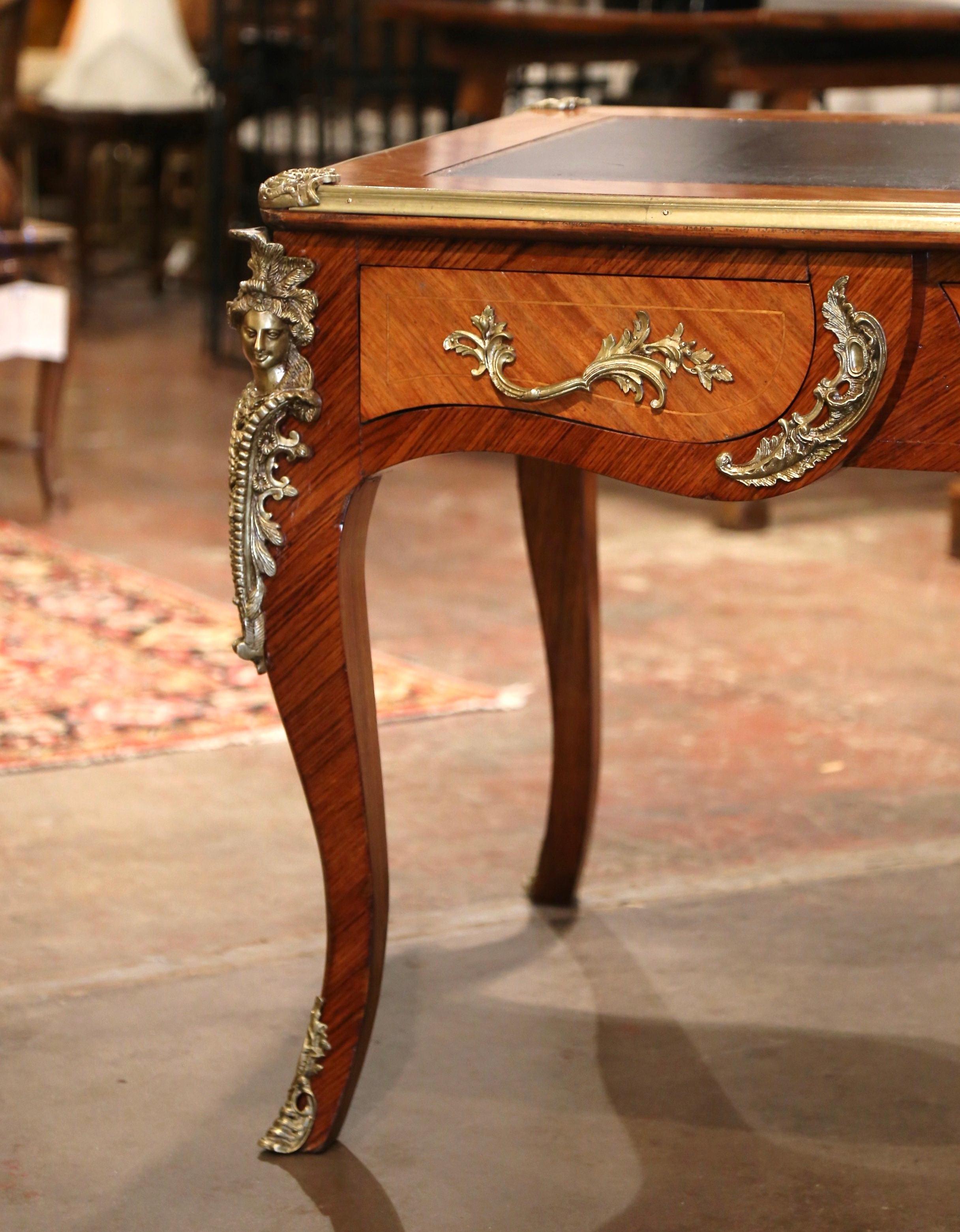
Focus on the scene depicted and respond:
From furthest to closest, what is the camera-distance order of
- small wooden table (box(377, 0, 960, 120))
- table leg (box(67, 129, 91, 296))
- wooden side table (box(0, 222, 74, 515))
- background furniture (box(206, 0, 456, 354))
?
table leg (box(67, 129, 91, 296)), background furniture (box(206, 0, 456, 354)), wooden side table (box(0, 222, 74, 515)), small wooden table (box(377, 0, 960, 120))

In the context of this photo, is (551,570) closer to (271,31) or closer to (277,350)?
→ (277,350)

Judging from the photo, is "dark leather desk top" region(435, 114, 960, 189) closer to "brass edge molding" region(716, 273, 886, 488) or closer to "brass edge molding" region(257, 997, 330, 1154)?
"brass edge molding" region(716, 273, 886, 488)

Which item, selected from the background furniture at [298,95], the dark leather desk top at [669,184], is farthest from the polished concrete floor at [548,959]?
the background furniture at [298,95]

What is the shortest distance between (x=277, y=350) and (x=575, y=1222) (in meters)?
0.70

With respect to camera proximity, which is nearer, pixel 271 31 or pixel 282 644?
pixel 282 644

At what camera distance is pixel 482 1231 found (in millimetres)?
1292

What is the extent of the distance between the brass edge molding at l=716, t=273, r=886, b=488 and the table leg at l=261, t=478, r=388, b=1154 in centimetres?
30

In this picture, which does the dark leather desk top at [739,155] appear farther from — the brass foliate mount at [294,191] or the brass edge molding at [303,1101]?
the brass edge molding at [303,1101]

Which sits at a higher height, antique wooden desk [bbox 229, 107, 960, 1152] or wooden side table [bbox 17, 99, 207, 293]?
antique wooden desk [bbox 229, 107, 960, 1152]

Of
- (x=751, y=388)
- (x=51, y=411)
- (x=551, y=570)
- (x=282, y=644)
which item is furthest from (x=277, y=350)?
(x=51, y=411)

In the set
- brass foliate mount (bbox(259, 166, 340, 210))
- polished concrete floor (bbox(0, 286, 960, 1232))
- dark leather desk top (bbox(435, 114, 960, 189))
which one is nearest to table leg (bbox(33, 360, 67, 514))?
polished concrete floor (bbox(0, 286, 960, 1232))

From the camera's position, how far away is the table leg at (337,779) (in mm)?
1274

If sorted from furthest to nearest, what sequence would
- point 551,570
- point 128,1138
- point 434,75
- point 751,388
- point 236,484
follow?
1. point 434,75
2. point 551,570
3. point 128,1138
4. point 236,484
5. point 751,388

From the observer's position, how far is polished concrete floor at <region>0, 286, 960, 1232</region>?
4.47ft
